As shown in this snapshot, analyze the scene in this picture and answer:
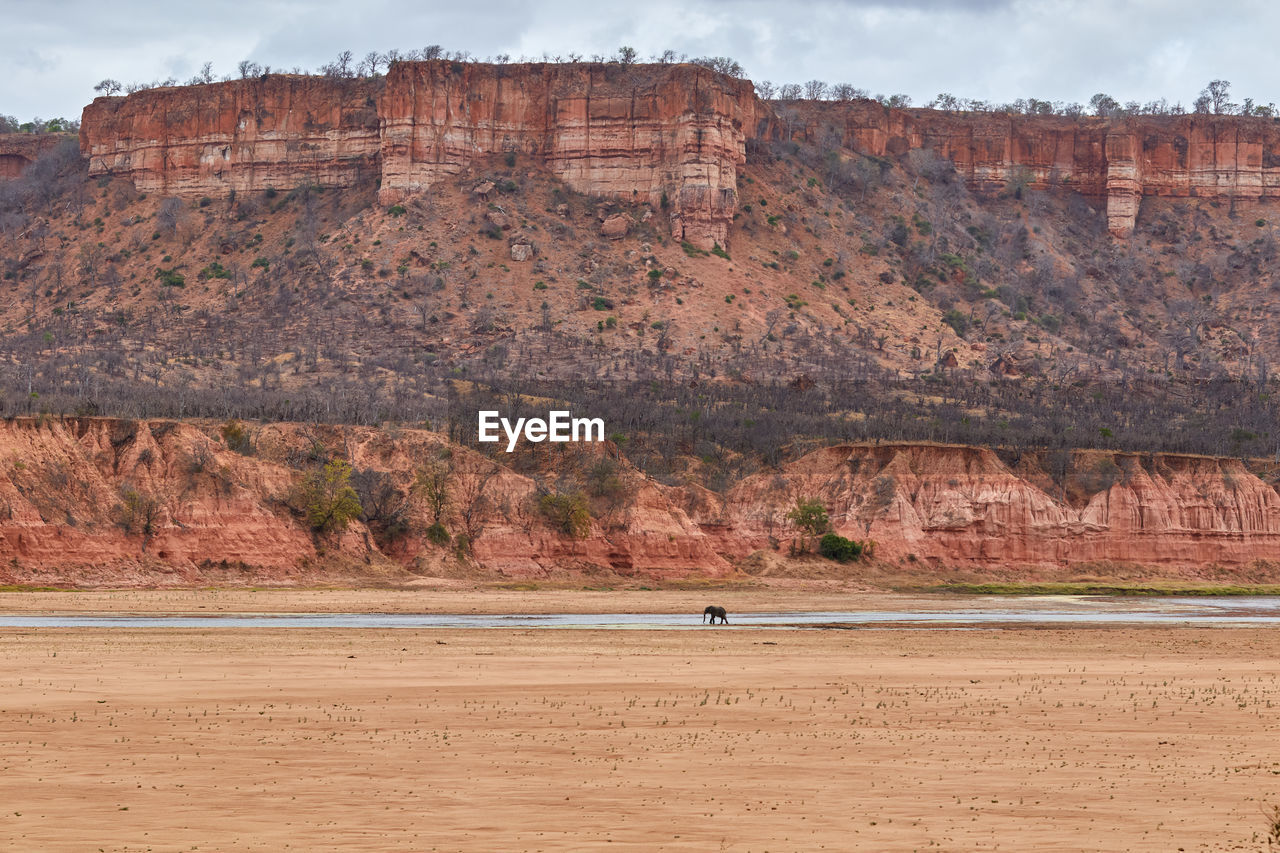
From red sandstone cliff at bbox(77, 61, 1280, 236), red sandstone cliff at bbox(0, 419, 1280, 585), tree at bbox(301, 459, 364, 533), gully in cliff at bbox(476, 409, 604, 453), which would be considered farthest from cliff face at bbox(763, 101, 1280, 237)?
tree at bbox(301, 459, 364, 533)

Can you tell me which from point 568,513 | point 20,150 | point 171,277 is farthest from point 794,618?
point 20,150

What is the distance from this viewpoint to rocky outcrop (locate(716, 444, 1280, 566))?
81.4m

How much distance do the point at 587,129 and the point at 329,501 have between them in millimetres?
60654

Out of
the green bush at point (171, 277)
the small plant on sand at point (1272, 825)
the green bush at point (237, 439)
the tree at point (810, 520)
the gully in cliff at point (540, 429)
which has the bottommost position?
the small plant on sand at point (1272, 825)

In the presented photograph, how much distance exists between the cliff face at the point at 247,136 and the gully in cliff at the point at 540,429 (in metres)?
48.5

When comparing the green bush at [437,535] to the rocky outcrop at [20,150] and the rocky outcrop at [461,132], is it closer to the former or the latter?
the rocky outcrop at [461,132]

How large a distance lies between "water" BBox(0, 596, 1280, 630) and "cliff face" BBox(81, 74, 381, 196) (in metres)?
78.0

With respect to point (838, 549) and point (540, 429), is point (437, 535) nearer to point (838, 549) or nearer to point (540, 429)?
point (540, 429)

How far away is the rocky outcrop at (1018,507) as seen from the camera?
267ft

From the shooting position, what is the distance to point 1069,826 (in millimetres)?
18484

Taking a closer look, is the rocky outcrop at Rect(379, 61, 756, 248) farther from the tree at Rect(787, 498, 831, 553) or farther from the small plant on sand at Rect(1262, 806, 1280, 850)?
the small plant on sand at Rect(1262, 806, 1280, 850)

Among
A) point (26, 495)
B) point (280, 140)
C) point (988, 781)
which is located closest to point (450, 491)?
point (26, 495)

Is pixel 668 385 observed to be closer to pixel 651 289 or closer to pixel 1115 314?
pixel 651 289

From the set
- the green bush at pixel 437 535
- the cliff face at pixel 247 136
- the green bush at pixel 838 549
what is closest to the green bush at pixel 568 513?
the green bush at pixel 437 535
